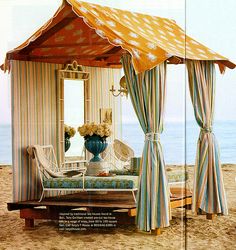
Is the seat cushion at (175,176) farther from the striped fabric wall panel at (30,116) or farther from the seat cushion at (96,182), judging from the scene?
the striped fabric wall panel at (30,116)

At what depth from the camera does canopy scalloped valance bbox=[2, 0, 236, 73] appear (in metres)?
7.29

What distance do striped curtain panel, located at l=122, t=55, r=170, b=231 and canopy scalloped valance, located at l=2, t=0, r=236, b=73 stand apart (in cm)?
32

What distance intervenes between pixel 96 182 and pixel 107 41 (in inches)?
73.3

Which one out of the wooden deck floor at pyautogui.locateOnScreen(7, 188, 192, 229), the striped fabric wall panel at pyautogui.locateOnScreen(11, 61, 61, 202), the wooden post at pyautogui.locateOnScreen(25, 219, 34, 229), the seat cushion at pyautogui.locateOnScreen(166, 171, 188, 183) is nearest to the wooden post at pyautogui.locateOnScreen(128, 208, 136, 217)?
the wooden deck floor at pyautogui.locateOnScreen(7, 188, 192, 229)

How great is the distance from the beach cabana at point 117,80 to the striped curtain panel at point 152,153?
0.01 m

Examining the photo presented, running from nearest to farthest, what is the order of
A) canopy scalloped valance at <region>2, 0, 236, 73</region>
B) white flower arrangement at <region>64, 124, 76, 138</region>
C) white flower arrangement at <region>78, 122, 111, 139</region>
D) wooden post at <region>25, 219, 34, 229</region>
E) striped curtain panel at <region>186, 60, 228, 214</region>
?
1. canopy scalloped valance at <region>2, 0, 236, 73</region>
2. striped curtain panel at <region>186, 60, 228, 214</region>
3. wooden post at <region>25, 219, 34, 229</region>
4. white flower arrangement at <region>78, 122, 111, 139</region>
5. white flower arrangement at <region>64, 124, 76, 138</region>

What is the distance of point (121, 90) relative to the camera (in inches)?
360

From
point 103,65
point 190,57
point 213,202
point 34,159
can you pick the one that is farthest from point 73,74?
point 213,202

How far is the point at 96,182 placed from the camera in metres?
8.10

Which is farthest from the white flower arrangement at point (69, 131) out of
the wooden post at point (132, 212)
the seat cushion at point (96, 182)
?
the wooden post at point (132, 212)

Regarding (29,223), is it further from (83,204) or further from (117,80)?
(117,80)

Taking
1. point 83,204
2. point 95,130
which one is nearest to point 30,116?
point 95,130

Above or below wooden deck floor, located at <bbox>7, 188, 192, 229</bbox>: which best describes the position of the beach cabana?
above

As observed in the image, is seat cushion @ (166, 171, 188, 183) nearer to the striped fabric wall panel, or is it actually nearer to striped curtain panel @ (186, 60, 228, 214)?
striped curtain panel @ (186, 60, 228, 214)
